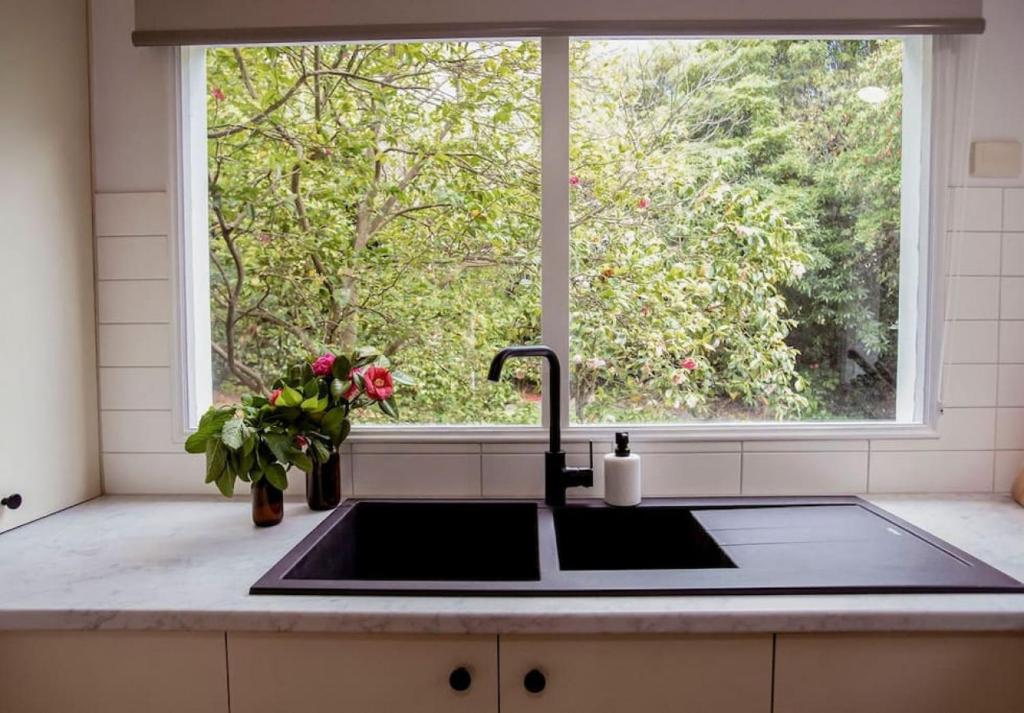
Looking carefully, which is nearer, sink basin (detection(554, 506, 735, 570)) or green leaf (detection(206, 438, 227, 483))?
green leaf (detection(206, 438, 227, 483))

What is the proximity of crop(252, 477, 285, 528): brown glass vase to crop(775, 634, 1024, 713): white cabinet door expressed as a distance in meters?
1.01

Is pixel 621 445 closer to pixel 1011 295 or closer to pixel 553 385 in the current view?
pixel 553 385

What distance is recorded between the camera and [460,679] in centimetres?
95

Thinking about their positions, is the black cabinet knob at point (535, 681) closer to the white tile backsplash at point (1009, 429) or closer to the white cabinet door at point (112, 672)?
the white cabinet door at point (112, 672)

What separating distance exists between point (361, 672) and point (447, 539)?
0.53 metres

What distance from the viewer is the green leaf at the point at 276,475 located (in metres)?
1.28

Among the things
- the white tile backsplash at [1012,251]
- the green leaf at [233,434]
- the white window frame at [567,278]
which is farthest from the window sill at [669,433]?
the white tile backsplash at [1012,251]

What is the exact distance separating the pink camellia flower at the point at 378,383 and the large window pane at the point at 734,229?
49cm

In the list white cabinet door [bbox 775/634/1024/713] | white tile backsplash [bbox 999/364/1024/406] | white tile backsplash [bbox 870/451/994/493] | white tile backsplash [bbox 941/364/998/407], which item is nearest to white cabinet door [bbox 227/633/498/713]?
white cabinet door [bbox 775/634/1024/713]

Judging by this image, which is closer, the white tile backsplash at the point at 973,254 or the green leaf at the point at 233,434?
the green leaf at the point at 233,434

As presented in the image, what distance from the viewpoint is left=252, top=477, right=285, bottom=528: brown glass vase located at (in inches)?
52.0

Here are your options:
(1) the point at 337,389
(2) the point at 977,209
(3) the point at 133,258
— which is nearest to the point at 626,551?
(1) the point at 337,389

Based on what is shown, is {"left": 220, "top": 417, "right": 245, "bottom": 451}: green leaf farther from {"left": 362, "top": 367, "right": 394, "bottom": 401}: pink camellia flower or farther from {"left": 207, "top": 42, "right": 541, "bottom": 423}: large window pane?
{"left": 207, "top": 42, "right": 541, "bottom": 423}: large window pane

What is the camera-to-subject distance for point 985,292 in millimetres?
1533
